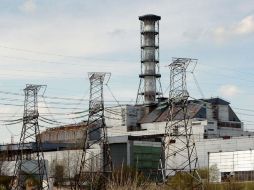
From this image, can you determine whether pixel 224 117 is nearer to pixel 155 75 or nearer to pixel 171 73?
pixel 155 75

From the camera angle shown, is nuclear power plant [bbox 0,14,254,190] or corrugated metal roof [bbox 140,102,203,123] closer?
nuclear power plant [bbox 0,14,254,190]

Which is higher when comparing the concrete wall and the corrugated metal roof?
the corrugated metal roof

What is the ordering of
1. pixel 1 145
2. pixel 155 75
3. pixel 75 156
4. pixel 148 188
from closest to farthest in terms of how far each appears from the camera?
pixel 148 188, pixel 75 156, pixel 1 145, pixel 155 75

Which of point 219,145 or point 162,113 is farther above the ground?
point 162,113

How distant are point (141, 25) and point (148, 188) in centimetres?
8260

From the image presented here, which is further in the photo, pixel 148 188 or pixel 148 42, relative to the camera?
pixel 148 42

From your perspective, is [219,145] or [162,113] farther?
[162,113]

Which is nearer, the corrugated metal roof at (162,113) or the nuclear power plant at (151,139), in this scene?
the nuclear power plant at (151,139)

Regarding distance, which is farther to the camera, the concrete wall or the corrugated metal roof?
the corrugated metal roof

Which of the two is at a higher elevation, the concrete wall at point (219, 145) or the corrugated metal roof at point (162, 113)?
the corrugated metal roof at point (162, 113)

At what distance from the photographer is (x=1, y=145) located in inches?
3531

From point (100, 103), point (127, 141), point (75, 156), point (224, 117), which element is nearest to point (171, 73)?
point (100, 103)

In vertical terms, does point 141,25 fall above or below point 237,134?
above

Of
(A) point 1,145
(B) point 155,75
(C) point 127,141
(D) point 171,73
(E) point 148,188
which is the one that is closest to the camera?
(E) point 148,188
